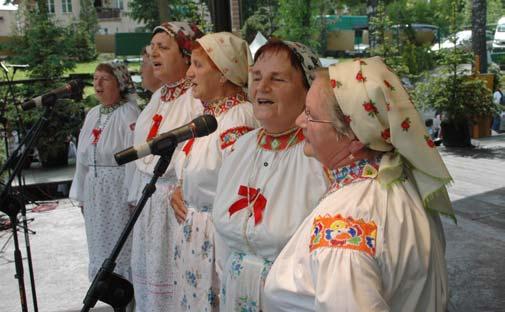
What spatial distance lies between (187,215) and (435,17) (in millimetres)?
32584

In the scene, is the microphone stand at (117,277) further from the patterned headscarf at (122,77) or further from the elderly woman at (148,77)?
the patterned headscarf at (122,77)

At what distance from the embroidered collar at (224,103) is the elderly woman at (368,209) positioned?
122 centimetres

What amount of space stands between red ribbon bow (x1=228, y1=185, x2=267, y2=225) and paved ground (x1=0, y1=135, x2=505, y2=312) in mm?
2383

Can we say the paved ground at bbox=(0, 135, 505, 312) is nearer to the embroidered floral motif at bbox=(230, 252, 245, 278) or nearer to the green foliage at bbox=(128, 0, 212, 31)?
the embroidered floral motif at bbox=(230, 252, 245, 278)

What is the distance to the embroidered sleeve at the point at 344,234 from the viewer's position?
142cm

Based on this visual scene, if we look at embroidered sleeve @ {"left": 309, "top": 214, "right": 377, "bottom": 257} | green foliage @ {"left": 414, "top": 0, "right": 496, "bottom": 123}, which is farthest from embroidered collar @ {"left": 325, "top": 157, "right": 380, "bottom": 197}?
green foliage @ {"left": 414, "top": 0, "right": 496, "bottom": 123}

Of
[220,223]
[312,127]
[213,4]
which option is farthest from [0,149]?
[312,127]

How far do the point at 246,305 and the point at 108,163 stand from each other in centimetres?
215

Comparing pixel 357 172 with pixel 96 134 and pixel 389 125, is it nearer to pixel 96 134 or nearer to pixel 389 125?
pixel 389 125

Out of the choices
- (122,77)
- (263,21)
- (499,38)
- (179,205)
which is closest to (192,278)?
(179,205)

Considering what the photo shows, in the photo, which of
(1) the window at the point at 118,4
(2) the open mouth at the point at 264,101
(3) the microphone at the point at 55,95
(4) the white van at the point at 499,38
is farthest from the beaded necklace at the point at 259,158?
(1) the window at the point at 118,4

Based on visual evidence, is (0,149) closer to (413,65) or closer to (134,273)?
(134,273)

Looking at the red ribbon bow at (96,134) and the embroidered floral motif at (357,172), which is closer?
the embroidered floral motif at (357,172)

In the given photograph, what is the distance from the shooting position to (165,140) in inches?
82.0
